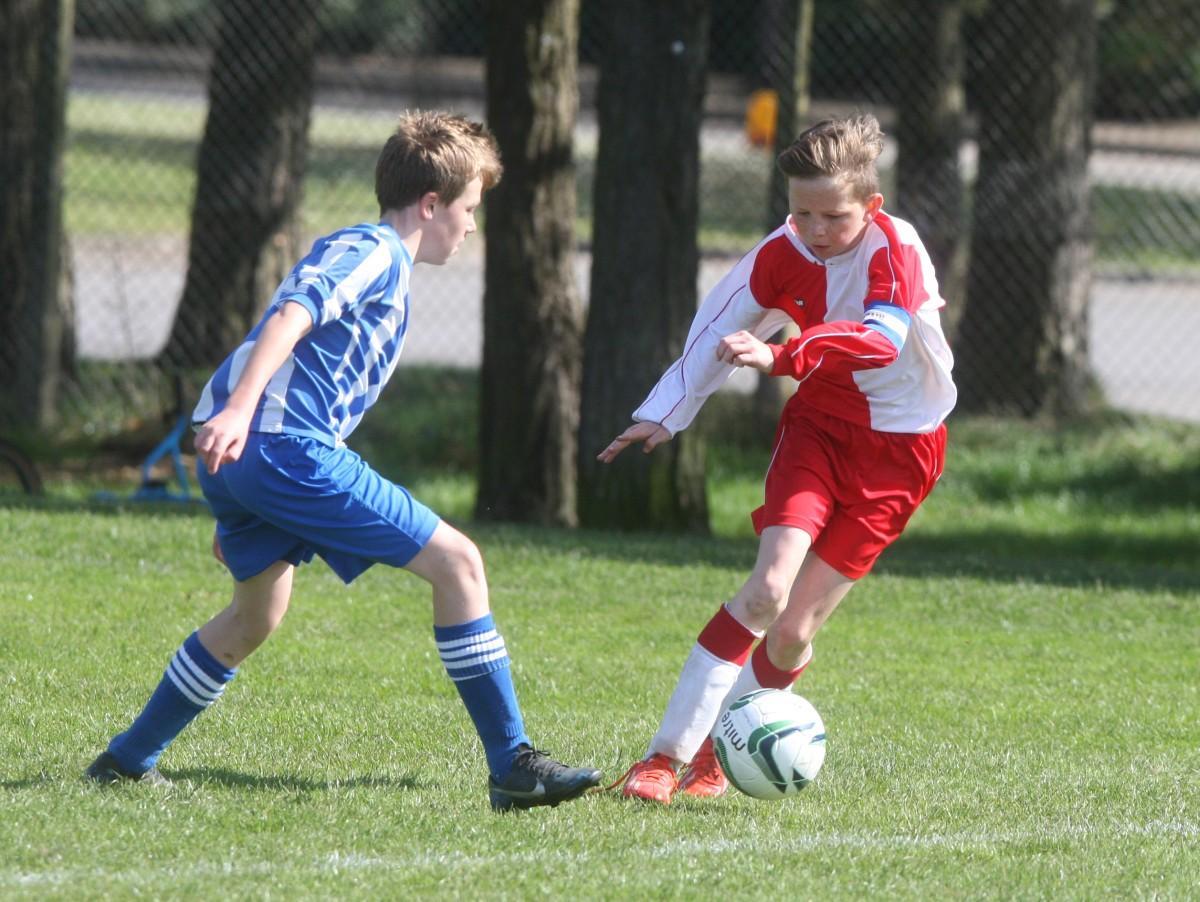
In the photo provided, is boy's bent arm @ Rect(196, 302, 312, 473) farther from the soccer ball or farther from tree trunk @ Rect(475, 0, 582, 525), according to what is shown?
tree trunk @ Rect(475, 0, 582, 525)

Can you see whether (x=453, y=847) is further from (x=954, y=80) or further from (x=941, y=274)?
(x=954, y=80)

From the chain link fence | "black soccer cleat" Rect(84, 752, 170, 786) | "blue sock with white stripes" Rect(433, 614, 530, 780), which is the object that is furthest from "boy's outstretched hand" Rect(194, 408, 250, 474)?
the chain link fence

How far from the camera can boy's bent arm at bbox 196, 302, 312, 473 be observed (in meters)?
3.84

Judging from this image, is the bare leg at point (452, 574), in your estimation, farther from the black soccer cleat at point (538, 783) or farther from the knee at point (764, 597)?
the knee at point (764, 597)

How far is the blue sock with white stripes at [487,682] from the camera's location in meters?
4.30

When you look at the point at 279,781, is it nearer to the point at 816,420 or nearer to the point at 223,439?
the point at 223,439

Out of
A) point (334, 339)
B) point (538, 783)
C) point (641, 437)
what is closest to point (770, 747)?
point (538, 783)

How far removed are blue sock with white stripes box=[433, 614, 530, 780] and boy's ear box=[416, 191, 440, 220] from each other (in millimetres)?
995

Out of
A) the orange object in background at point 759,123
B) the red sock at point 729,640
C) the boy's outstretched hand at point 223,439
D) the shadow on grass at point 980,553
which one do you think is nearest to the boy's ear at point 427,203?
the boy's outstretched hand at point 223,439

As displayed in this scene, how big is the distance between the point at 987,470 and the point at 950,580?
132 inches

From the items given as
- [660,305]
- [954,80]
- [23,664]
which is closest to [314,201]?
[954,80]

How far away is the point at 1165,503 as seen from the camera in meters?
11.2

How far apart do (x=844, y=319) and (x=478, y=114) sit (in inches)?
832

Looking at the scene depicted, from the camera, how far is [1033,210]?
12.5m
